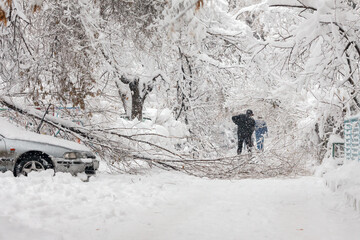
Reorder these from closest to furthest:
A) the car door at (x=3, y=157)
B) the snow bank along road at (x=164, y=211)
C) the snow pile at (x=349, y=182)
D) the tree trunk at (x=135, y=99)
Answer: the snow bank along road at (x=164, y=211)
the snow pile at (x=349, y=182)
the car door at (x=3, y=157)
the tree trunk at (x=135, y=99)

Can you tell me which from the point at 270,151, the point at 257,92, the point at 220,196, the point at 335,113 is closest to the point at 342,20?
the point at 220,196

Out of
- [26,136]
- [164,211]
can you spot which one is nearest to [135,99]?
[26,136]

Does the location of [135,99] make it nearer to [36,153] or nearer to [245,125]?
[245,125]

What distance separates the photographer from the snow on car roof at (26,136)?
10195 mm

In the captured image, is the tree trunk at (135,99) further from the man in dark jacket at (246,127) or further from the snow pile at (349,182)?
the snow pile at (349,182)

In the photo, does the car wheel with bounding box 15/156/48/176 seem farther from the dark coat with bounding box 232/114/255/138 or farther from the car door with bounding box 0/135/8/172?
the dark coat with bounding box 232/114/255/138

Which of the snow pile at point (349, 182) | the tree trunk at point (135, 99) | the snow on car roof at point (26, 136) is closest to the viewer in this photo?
the snow pile at point (349, 182)

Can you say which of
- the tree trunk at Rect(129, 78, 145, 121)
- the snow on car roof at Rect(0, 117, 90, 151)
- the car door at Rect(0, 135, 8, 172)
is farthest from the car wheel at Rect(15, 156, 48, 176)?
the tree trunk at Rect(129, 78, 145, 121)

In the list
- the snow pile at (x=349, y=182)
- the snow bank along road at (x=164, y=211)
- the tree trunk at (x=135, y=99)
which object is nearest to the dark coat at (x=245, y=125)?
the tree trunk at (x=135, y=99)

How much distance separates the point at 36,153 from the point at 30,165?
0.30 m

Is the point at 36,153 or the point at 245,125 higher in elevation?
the point at 245,125

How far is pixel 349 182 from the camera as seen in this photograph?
8188 mm

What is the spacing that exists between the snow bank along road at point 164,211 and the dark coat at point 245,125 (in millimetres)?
5709

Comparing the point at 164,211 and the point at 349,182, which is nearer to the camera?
the point at 164,211
